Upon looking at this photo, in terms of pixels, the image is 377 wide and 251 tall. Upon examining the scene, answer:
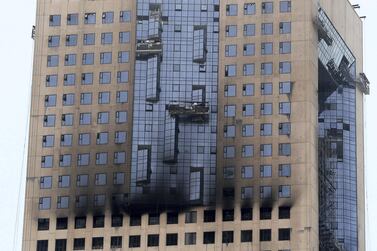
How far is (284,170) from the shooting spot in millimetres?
164500

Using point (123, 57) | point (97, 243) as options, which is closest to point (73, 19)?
point (123, 57)

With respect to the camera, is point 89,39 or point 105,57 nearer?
point 105,57

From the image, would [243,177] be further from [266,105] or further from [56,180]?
[56,180]

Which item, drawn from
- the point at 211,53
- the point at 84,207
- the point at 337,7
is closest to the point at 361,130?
the point at 337,7

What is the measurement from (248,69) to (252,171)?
531 inches

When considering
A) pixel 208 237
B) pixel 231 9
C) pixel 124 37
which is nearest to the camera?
pixel 208 237

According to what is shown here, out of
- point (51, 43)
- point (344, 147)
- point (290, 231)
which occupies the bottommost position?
point (290, 231)

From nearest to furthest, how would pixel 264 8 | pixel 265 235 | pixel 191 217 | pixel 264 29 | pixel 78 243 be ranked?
1. pixel 265 235
2. pixel 191 217
3. pixel 78 243
4. pixel 264 29
5. pixel 264 8

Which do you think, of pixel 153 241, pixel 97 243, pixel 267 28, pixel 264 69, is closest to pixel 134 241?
pixel 153 241

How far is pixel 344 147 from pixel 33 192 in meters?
45.6

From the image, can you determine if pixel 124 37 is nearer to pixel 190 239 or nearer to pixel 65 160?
pixel 65 160

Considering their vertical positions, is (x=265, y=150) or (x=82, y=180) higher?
(x=265, y=150)

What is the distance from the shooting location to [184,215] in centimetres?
16562

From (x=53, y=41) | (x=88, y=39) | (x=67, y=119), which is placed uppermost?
(x=88, y=39)
